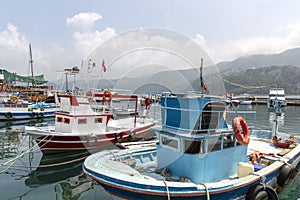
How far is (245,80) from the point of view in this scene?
16350 cm

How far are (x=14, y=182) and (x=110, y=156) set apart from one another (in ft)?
17.7

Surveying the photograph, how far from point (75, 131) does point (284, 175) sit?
11.8 meters

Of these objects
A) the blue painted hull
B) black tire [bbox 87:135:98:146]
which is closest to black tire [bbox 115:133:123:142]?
black tire [bbox 87:135:98:146]

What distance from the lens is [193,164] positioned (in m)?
6.74

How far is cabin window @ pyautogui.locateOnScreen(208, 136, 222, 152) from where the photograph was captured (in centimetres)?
697

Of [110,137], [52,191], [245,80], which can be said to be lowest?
[52,191]

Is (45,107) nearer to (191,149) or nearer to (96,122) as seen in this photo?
(96,122)

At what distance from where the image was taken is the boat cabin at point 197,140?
680 centimetres

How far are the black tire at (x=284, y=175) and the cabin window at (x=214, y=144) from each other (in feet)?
11.7

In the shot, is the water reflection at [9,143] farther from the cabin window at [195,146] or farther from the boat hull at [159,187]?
the cabin window at [195,146]

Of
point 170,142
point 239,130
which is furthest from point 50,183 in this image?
point 239,130

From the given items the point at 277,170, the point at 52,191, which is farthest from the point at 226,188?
the point at 52,191

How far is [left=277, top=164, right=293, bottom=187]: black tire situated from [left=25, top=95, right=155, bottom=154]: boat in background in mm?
7175

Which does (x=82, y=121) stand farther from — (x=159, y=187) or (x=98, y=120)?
(x=159, y=187)
